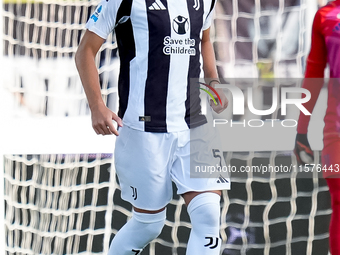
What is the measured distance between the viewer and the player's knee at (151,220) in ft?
4.90

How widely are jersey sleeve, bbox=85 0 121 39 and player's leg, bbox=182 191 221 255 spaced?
56cm

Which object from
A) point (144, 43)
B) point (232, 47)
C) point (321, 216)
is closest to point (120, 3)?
point (144, 43)

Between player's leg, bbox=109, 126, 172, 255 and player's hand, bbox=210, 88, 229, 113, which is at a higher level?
player's hand, bbox=210, 88, 229, 113

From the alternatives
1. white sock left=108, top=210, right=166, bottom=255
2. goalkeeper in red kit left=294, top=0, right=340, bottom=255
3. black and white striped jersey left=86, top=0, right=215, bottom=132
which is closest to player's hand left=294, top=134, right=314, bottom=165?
goalkeeper in red kit left=294, top=0, right=340, bottom=255

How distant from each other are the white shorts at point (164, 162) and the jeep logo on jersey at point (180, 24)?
299 mm

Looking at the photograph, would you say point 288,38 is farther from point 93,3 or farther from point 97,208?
point 97,208

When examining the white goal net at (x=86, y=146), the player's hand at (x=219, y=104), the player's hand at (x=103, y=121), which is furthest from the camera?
the white goal net at (x=86, y=146)

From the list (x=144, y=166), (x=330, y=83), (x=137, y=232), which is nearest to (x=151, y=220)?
(x=137, y=232)

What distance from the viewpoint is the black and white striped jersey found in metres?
1.37

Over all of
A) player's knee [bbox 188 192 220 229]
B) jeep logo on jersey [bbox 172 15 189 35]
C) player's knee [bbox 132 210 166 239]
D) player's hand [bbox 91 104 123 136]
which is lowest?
player's knee [bbox 132 210 166 239]

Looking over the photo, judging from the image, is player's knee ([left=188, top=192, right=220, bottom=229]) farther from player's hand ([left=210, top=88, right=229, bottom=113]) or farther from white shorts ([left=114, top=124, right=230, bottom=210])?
player's hand ([left=210, top=88, right=229, bottom=113])

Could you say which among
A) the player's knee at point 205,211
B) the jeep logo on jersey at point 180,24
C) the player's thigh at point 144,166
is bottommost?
the player's knee at point 205,211

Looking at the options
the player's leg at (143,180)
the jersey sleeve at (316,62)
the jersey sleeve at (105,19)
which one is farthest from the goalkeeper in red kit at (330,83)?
the jersey sleeve at (105,19)

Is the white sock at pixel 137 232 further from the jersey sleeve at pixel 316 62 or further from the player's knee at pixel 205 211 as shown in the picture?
the jersey sleeve at pixel 316 62
